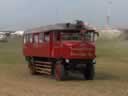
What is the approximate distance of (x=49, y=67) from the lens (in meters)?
25.2

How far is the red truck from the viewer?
75.6 ft

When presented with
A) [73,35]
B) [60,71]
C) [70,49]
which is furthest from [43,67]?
[70,49]

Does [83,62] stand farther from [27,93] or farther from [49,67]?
[27,93]

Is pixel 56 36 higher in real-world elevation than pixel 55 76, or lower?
higher

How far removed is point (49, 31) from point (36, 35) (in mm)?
2446

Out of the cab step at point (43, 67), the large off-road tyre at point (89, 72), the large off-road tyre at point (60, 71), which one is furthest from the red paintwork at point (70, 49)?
the cab step at point (43, 67)

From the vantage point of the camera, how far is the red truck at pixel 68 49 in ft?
75.6

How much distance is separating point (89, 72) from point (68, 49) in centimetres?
189

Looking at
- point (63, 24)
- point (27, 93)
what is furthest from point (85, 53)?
point (27, 93)

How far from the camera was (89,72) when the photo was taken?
2405 cm

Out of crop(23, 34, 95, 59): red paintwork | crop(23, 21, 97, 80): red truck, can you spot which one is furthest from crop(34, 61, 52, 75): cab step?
crop(23, 34, 95, 59): red paintwork

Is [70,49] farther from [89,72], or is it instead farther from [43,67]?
[43,67]

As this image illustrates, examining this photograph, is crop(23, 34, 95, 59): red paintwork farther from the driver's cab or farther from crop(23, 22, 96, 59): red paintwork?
the driver's cab

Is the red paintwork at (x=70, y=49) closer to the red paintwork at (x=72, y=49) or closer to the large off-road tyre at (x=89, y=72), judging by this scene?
the red paintwork at (x=72, y=49)
